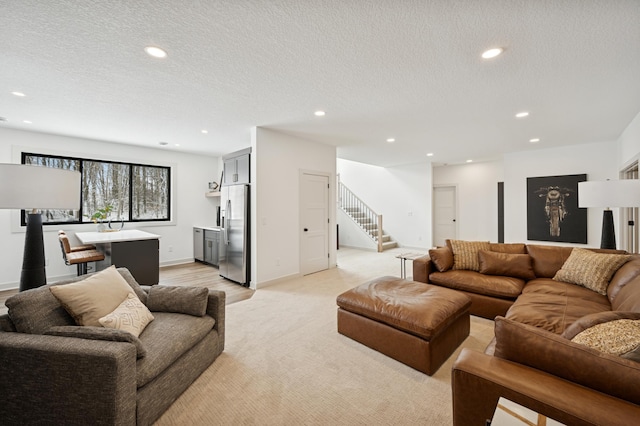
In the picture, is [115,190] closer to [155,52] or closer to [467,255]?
[155,52]

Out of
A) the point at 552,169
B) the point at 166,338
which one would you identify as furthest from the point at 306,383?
the point at 552,169

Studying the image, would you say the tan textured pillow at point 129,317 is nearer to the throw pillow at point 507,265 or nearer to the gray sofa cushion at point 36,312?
the gray sofa cushion at point 36,312

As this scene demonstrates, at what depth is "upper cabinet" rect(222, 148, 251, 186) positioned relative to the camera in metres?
4.55

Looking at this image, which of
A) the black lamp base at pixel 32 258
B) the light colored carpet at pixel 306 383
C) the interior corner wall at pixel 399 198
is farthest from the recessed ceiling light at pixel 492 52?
the interior corner wall at pixel 399 198

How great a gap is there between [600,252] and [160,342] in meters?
4.43

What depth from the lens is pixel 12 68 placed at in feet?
8.02

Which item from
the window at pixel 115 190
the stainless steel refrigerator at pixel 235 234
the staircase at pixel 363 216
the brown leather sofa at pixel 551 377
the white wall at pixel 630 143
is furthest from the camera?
the staircase at pixel 363 216

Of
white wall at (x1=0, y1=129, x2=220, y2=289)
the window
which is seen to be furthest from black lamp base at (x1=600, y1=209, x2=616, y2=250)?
the window

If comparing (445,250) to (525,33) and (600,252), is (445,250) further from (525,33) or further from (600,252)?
(525,33)

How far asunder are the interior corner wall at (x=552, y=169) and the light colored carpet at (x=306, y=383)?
4605 millimetres

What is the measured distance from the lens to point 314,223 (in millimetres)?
5328

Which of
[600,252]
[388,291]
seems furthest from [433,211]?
[388,291]

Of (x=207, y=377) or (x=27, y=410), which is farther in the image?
(x=207, y=377)

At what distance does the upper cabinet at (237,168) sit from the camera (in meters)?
4.55
